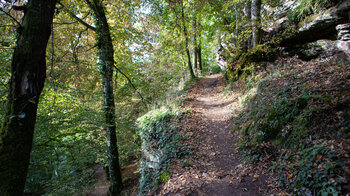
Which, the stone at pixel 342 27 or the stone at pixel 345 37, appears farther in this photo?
the stone at pixel 342 27

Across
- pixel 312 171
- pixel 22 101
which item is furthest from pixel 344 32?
pixel 22 101

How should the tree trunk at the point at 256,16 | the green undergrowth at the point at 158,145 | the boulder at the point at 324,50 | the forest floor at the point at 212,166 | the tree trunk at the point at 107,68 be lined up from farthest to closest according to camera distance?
the tree trunk at the point at 256,16 → the tree trunk at the point at 107,68 → the boulder at the point at 324,50 → the green undergrowth at the point at 158,145 → the forest floor at the point at 212,166

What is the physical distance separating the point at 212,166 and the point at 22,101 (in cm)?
417

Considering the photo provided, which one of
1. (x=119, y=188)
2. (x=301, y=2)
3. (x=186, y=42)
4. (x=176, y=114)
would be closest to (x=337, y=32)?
(x=301, y=2)

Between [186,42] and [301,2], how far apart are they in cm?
797

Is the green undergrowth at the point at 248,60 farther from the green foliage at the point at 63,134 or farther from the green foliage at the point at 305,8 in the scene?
the green foliage at the point at 63,134

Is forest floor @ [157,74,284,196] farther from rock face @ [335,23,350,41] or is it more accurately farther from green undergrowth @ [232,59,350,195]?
rock face @ [335,23,350,41]

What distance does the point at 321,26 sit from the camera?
22.1ft

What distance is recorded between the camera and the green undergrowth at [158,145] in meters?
4.86

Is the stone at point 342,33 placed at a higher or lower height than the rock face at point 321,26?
lower

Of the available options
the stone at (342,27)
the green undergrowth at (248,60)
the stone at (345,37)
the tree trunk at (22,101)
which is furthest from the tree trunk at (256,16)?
the tree trunk at (22,101)

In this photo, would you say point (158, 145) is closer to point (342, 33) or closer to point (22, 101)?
point (22, 101)

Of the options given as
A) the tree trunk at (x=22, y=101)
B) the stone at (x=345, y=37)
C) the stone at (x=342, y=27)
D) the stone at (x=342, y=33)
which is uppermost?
the stone at (x=342, y=27)

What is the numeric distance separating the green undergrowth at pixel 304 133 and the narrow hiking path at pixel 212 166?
0.43 metres
